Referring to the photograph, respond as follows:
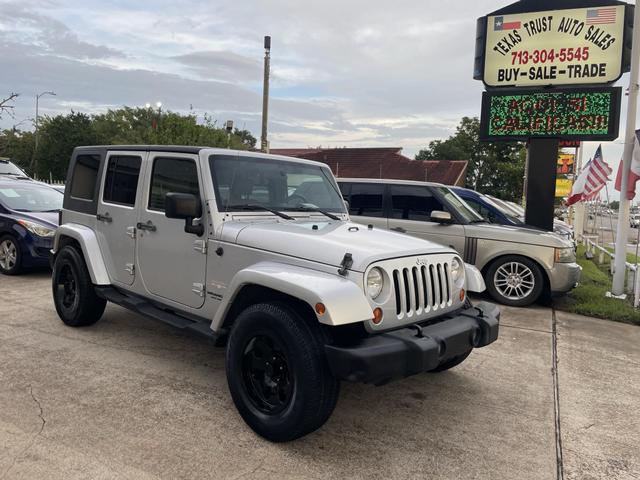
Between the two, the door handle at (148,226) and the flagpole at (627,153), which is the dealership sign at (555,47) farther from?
the door handle at (148,226)

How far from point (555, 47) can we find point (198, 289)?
8015 millimetres

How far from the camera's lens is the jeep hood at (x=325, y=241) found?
319cm

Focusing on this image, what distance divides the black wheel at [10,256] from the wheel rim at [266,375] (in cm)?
612

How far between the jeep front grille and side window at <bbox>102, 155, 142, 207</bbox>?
265 cm

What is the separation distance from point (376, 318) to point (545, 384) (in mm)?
2240

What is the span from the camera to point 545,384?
4.43 metres

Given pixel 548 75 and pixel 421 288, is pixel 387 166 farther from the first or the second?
pixel 421 288

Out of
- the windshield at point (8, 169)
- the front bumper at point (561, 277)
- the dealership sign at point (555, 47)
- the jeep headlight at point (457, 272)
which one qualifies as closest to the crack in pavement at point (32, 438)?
the jeep headlight at point (457, 272)

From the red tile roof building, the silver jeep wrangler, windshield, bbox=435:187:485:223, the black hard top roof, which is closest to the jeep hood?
the silver jeep wrangler

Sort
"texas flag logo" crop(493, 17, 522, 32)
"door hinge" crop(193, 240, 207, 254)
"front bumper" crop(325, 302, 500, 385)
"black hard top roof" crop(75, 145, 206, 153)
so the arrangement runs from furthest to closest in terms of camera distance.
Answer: "texas flag logo" crop(493, 17, 522, 32), "black hard top roof" crop(75, 145, 206, 153), "door hinge" crop(193, 240, 207, 254), "front bumper" crop(325, 302, 500, 385)

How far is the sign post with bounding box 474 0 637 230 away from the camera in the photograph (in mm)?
8586

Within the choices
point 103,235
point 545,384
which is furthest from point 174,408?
point 545,384

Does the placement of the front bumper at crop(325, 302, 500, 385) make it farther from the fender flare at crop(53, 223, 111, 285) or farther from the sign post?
the sign post

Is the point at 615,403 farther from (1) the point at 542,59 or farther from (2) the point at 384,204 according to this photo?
(1) the point at 542,59
